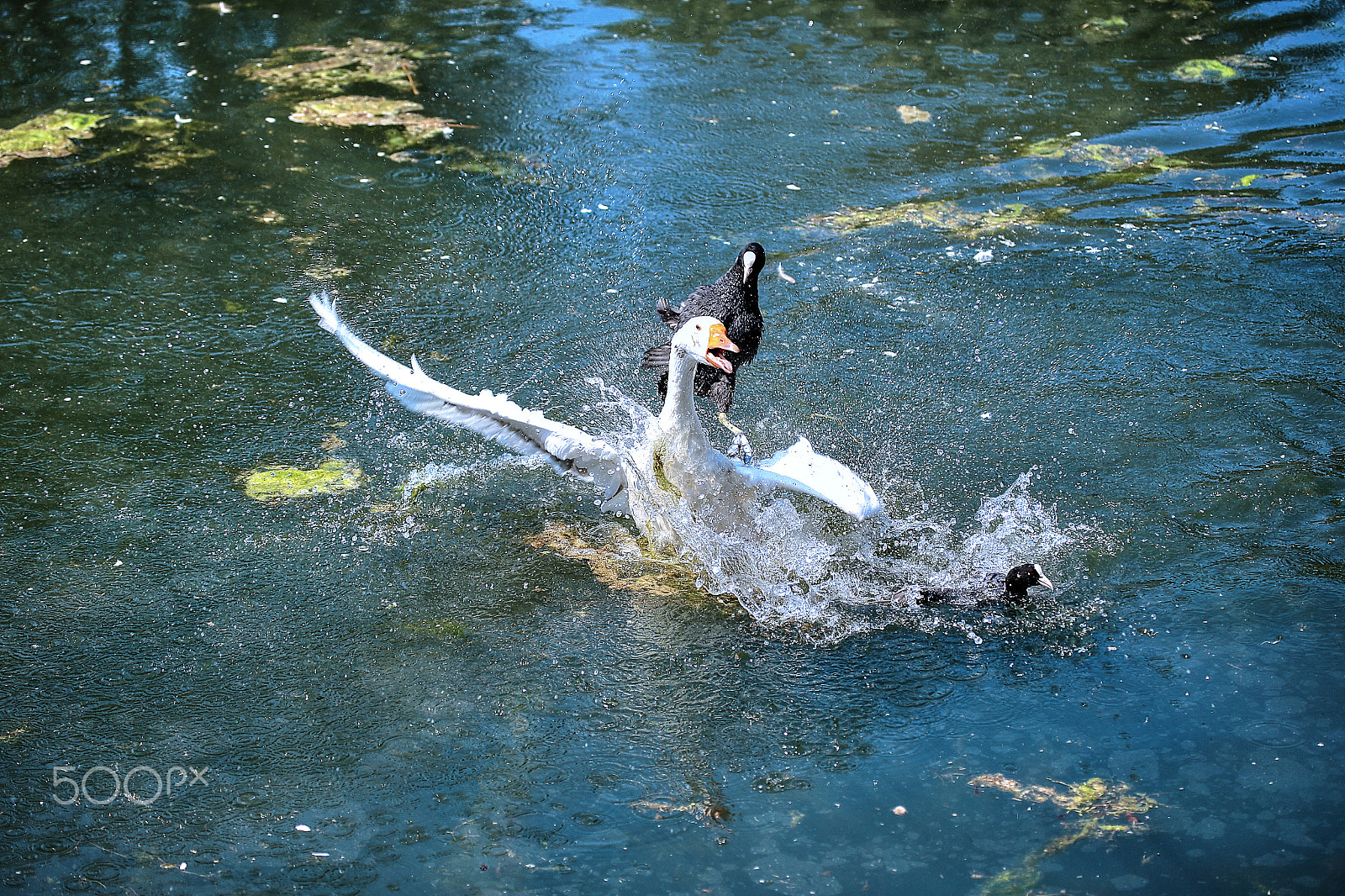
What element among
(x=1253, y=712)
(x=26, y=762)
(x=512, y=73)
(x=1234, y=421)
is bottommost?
(x=26, y=762)

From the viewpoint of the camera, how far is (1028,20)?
953cm

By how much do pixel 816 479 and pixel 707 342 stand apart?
664 millimetres

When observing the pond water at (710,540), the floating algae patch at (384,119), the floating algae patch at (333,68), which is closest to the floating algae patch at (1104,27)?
the pond water at (710,540)

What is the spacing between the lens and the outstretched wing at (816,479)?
12.8ft

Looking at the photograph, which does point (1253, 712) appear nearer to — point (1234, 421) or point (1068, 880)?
point (1068, 880)

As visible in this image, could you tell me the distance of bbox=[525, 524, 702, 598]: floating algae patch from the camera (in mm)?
4402

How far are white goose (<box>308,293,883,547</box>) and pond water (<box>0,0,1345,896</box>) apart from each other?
9.3 inches

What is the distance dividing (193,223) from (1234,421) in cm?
592

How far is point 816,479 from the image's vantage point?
406 centimetres

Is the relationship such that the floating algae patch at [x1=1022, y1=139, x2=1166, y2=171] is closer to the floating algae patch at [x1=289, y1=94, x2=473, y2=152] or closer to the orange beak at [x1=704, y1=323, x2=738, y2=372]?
the floating algae patch at [x1=289, y1=94, x2=473, y2=152]

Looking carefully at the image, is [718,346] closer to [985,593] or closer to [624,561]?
[624,561]

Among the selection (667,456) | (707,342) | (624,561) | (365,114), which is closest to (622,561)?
(624,561)

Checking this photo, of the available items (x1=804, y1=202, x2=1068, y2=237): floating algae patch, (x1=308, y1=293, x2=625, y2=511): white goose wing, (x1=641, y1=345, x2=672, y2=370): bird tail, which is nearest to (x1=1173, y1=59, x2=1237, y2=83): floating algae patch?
(x1=804, y1=202, x2=1068, y2=237): floating algae patch

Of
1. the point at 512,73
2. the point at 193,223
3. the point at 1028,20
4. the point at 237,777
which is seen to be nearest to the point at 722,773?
the point at 237,777
